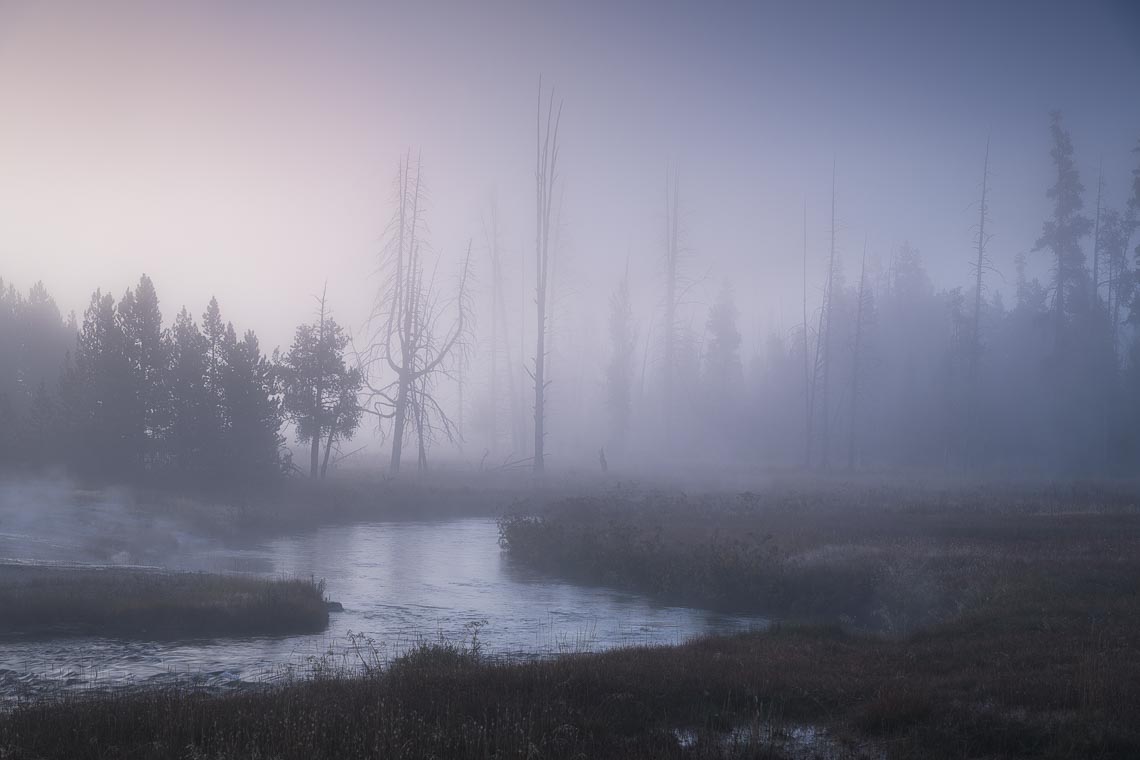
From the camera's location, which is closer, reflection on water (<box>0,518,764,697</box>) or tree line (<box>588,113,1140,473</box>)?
reflection on water (<box>0,518,764,697</box>)

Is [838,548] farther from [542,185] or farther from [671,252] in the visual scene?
[671,252]

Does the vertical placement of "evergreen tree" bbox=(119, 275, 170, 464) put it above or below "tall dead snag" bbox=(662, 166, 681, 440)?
below

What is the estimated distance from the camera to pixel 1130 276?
6431 cm

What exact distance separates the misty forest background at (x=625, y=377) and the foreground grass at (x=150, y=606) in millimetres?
24653

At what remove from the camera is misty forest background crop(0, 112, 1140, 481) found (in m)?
43.2

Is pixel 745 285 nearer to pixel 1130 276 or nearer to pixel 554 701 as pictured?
pixel 1130 276

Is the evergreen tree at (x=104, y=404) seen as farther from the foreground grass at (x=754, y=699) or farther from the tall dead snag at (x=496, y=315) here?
the foreground grass at (x=754, y=699)

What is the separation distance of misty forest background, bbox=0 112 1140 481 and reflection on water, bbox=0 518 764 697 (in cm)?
1480

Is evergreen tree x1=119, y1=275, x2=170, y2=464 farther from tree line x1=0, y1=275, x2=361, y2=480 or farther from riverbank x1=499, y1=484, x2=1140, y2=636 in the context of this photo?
riverbank x1=499, y1=484, x2=1140, y2=636

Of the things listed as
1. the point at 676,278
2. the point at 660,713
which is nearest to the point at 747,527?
the point at 660,713

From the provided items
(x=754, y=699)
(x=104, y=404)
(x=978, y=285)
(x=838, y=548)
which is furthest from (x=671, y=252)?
(x=754, y=699)

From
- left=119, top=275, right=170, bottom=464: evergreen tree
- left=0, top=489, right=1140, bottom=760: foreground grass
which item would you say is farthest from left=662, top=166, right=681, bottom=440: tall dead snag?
left=0, top=489, right=1140, bottom=760: foreground grass

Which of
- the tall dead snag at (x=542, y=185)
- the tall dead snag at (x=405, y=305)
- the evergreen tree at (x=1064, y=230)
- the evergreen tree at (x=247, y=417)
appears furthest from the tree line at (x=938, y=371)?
the evergreen tree at (x=247, y=417)

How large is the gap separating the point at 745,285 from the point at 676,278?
3939 inches
